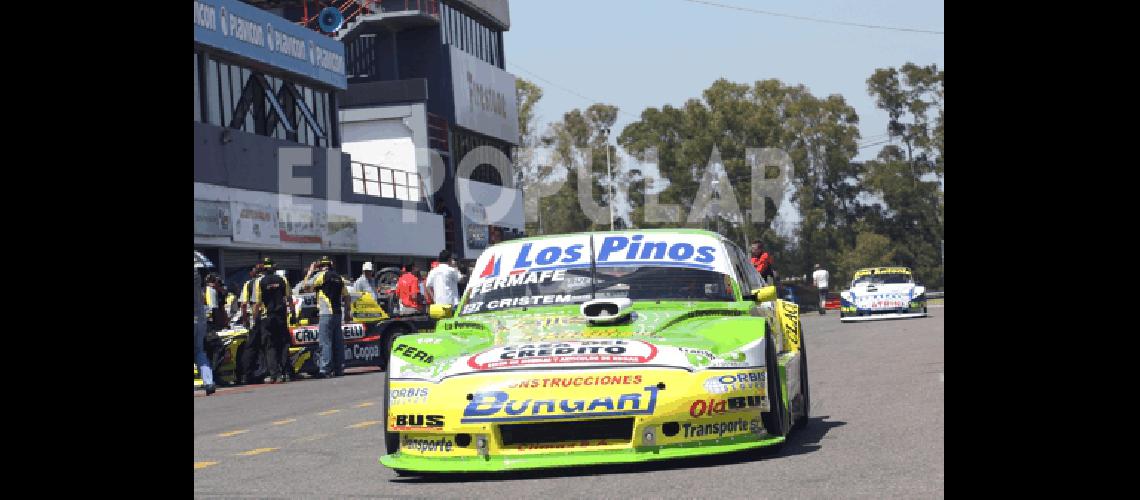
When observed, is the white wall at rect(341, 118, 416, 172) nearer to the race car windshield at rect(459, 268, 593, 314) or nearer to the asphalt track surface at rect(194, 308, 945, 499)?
the asphalt track surface at rect(194, 308, 945, 499)

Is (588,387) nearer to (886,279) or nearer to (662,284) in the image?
(662,284)

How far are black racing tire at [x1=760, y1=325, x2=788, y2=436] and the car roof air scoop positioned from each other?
791 millimetres

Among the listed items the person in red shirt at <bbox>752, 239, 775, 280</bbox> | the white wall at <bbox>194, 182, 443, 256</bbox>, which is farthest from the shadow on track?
the white wall at <bbox>194, 182, 443, 256</bbox>

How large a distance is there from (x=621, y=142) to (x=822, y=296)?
42.3 meters

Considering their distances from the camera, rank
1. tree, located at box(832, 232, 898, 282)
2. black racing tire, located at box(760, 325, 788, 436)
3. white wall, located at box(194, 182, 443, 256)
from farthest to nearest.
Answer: tree, located at box(832, 232, 898, 282) → white wall, located at box(194, 182, 443, 256) → black racing tire, located at box(760, 325, 788, 436)

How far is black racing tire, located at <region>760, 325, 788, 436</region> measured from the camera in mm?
7969

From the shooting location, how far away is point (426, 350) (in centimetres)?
816

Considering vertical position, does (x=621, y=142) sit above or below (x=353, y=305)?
above

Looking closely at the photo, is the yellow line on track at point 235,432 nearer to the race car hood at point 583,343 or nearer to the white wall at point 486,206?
the race car hood at point 583,343

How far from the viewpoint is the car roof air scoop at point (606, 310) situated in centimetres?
848
